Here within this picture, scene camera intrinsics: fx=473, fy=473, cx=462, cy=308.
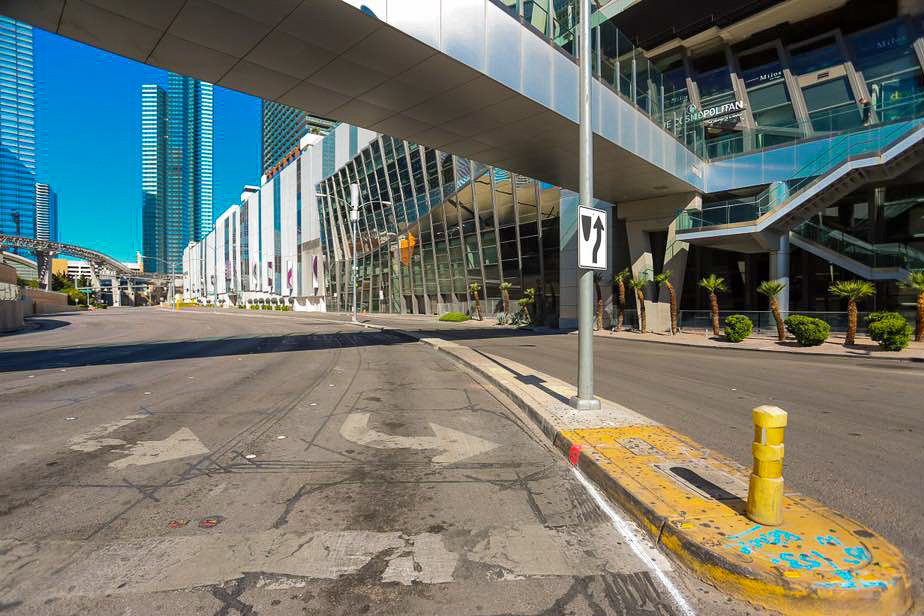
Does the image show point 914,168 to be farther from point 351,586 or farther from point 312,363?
point 351,586

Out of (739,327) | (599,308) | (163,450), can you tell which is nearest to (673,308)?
(599,308)

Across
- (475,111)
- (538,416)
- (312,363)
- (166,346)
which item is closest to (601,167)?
(475,111)

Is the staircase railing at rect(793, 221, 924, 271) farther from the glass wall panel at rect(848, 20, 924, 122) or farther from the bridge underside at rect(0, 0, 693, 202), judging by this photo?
the bridge underside at rect(0, 0, 693, 202)

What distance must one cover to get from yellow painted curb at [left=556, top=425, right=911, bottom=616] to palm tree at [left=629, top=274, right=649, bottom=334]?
928 inches

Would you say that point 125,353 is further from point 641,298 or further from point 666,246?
point 666,246

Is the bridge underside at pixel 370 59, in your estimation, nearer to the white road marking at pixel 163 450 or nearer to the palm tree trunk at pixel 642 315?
the white road marking at pixel 163 450

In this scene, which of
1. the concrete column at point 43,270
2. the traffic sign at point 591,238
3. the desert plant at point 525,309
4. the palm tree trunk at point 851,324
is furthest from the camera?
the concrete column at point 43,270

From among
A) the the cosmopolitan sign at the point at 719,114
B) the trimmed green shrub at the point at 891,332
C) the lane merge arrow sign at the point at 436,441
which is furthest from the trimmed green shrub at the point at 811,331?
the lane merge arrow sign at the point at 436,441

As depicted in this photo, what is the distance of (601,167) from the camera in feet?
68.2

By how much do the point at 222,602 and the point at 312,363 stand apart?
37.8 feet

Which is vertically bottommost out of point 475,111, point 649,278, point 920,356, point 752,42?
point 920,356

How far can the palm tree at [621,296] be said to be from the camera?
2776 centimetres

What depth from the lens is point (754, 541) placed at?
9.88 feet

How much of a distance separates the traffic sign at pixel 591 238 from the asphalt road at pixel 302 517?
101 inches
